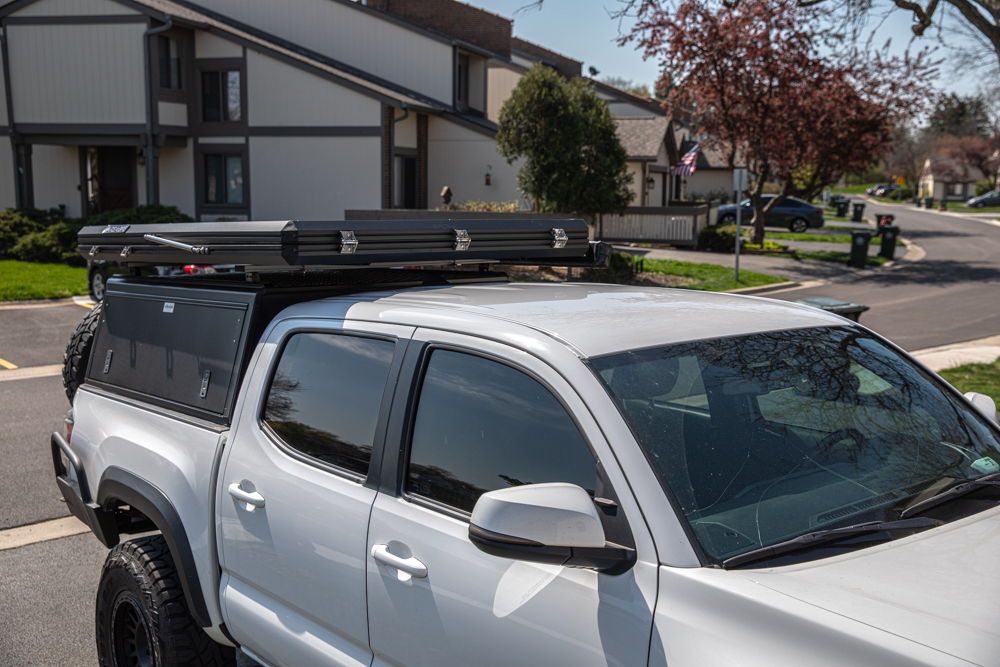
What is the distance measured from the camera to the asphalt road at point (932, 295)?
15.5 metres

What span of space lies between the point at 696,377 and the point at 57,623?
12.6ft

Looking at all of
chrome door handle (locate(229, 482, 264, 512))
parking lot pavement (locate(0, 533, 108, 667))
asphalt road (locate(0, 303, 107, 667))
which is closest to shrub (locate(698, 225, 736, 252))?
asphalt road (locate(0, 303, 107, 667))

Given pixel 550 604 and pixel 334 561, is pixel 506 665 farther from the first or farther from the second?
pixel 334 561

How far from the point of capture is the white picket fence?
31359mm

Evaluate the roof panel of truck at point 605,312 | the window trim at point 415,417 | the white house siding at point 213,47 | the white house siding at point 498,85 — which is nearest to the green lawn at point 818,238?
the white house siding at point 498,85

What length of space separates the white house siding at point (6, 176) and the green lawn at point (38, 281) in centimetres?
802

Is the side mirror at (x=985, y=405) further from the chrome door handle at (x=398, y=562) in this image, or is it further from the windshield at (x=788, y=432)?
the chrome door handle at (x=398, y=562)

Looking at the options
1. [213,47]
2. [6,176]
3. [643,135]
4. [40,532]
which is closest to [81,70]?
[213,47]

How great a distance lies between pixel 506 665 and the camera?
224cm

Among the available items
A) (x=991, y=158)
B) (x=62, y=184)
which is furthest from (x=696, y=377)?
(x=991, y=158)

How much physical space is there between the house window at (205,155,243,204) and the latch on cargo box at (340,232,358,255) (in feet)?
85.8

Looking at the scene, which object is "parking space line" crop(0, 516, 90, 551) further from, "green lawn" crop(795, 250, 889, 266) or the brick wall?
the brick wall

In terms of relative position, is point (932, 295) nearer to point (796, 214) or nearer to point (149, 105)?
point (796, 214)

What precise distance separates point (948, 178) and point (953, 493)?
10584 centimetres
